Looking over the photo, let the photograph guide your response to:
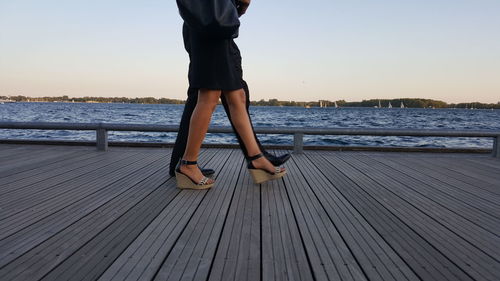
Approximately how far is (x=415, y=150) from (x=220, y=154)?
2807 mm

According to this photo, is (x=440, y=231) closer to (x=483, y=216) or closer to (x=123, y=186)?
(x=483, y=216)

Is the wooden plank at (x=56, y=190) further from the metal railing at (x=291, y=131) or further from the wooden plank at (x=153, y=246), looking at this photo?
the metal railing at (x=291, y=131)

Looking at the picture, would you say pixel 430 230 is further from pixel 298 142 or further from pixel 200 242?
pixel 298 142

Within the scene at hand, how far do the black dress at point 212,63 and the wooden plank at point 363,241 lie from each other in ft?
3.48

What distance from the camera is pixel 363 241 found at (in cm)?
167

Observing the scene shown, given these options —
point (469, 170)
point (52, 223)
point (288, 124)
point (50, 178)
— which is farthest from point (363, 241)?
point (288, 124)

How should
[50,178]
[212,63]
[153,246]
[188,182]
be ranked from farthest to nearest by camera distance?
[50,178] < [188,182] < [212,63] < [153,246]

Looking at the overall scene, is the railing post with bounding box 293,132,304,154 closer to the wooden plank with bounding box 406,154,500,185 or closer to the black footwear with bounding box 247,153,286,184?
the wooden plank with bounding box 406,154,500,185

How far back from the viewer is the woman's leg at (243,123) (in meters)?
2.63

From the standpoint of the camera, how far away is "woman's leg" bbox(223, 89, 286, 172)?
2.63 metres

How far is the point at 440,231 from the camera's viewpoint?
185cm

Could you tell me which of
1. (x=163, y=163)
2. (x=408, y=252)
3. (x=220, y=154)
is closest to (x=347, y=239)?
(x=408, y=252)

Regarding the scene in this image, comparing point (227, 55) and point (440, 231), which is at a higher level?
point (227, 55)

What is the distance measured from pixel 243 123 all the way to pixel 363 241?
4.38 ft
